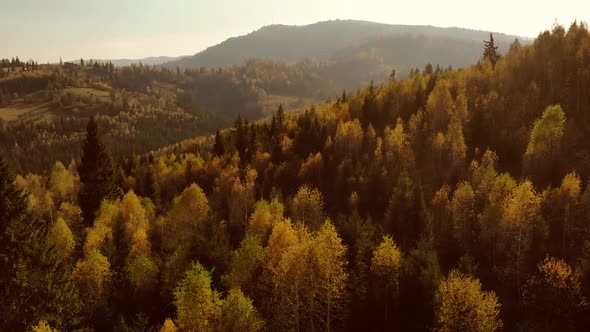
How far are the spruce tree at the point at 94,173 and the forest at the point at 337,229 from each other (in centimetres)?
28

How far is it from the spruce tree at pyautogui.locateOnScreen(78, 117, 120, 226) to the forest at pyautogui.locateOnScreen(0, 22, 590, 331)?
0.28 metres

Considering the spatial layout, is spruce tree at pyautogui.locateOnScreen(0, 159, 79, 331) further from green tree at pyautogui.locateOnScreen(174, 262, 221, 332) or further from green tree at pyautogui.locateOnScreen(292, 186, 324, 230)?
green tree at pyautogui.locateOnScreen(292, 186, 324, 230)

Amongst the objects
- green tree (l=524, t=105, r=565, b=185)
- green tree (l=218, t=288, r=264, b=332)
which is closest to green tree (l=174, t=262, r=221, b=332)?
green tree (l=218, t=288, r=264, b=332)

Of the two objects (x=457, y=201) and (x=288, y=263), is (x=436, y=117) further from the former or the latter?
(x=288, y=263)

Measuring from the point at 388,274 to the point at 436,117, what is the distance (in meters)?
84.8

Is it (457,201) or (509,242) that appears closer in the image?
(509,242)

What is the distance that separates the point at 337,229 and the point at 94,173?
4613 cm

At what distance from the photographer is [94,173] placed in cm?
7856

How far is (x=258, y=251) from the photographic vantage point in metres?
62.8

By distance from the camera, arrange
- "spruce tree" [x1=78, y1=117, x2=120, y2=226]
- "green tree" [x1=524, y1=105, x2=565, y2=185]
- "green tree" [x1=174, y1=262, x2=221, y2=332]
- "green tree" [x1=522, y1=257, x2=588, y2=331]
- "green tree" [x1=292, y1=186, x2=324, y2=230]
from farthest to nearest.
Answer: "green tree" [x1=524, y1=105, x2=565, y2=185] < "green tree" [x1=292, y1=186, x2=324, y2=230] < "spruce tree" [x1=78, y1=117, x2=120, y2=226] < "green tree" [x1=522, y1=257, x2=588, y2=331] < "green tree" [x1=174, y1=262, x2=221, y2=332]

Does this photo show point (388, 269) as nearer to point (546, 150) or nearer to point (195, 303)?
point (195, 303)

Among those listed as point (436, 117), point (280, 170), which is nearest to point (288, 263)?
point (280, 170)

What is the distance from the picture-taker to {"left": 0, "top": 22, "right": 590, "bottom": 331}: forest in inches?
1923

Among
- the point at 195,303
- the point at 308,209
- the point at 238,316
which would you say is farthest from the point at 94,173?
the point at 238,316
